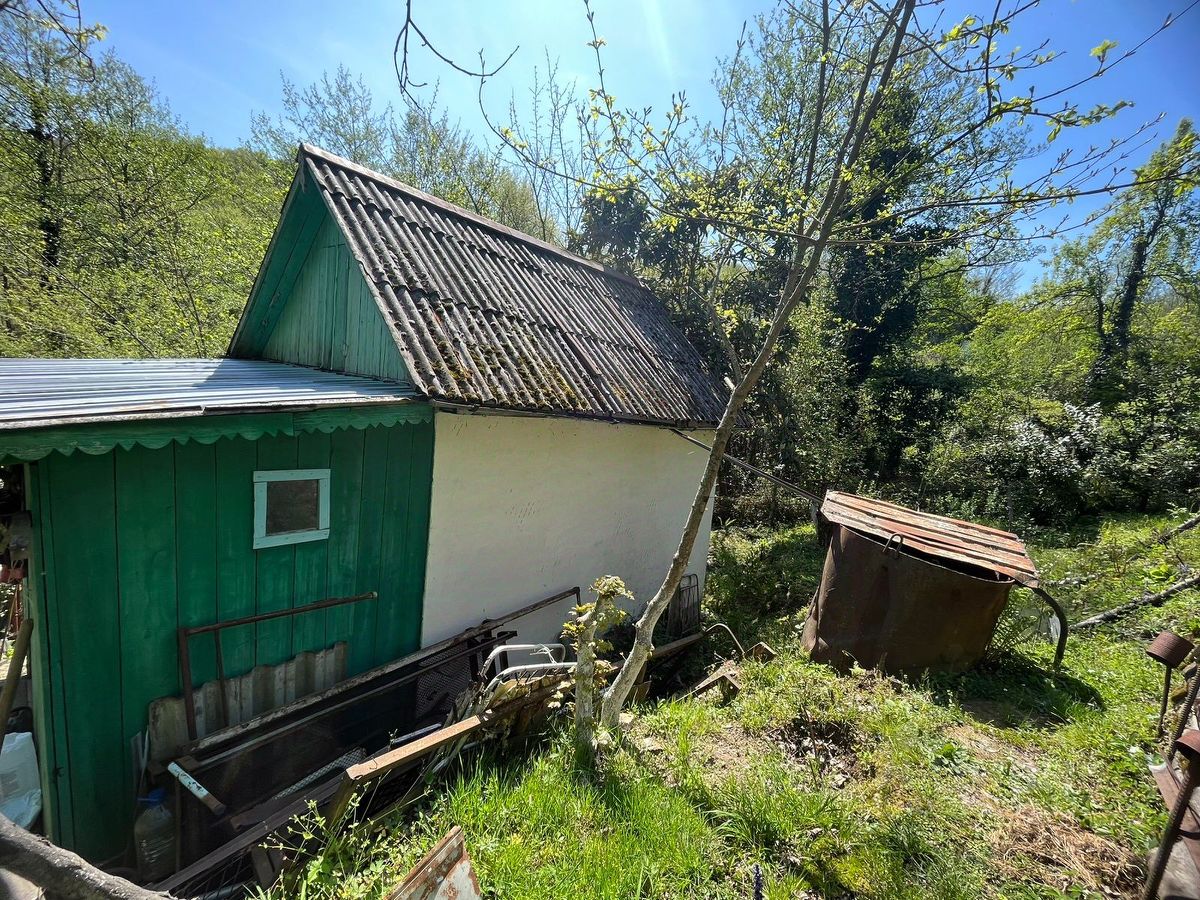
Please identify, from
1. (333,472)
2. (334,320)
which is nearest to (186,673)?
(333,472)

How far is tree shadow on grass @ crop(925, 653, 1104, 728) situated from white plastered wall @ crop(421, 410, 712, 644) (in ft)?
13.1

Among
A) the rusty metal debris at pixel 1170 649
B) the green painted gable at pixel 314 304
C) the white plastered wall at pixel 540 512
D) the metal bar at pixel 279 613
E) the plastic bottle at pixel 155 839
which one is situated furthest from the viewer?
the green painted gable at pixel 314 304

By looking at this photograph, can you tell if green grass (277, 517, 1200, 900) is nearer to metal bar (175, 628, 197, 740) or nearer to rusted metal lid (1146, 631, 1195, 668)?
rusted metal lid (1146, 631, 1195, 668)

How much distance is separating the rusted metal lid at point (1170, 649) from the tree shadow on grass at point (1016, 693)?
1367mm

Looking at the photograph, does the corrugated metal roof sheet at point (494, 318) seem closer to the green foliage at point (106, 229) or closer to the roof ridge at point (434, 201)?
the roof ridge at point (434, 201)

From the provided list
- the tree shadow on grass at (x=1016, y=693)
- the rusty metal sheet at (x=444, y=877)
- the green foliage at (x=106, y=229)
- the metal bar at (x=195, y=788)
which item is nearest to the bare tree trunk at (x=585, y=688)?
the rusty metal sheet at (x=444, y=877)

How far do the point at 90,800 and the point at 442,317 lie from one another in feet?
14.8

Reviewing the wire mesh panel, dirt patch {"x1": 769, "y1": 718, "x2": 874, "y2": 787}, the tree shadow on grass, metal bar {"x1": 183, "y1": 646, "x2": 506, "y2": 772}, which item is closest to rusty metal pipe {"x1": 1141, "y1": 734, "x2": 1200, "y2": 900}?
dirt patch {"x1": 769, "y1": 718, "x2": 874, "y2": 787}

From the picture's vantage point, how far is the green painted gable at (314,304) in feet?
17.0

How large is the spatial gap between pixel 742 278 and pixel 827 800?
12152mm

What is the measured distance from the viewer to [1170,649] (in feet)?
9.78

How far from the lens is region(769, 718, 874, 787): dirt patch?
11.4 feet

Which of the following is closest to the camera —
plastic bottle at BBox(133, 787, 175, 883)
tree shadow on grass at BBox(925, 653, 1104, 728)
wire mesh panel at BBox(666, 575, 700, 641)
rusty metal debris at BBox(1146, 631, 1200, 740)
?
rusty metal debris at BBox(1146, 631, 1200, 740)

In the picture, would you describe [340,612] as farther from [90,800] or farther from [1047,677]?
[1047,677]
